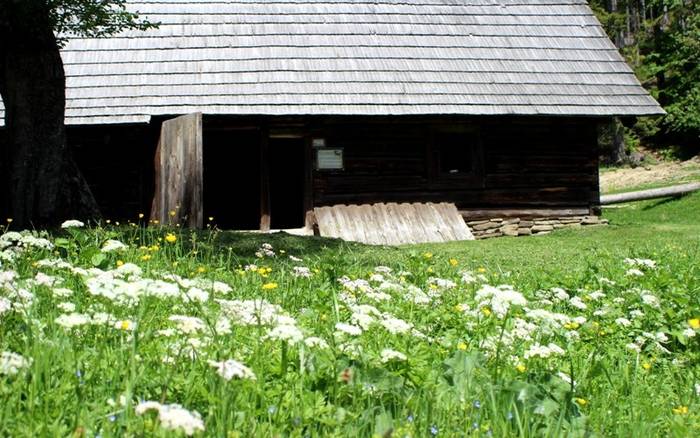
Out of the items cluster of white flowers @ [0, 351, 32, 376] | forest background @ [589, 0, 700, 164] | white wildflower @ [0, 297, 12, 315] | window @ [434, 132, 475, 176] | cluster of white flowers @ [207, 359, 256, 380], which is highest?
forest background @ [589, 0, 700, 164]

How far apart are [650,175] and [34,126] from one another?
24270 millimetres

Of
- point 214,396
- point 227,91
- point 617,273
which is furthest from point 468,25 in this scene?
point 214,396

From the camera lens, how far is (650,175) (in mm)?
28406

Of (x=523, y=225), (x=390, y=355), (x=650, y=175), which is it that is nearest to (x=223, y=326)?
(x=390, y=355)

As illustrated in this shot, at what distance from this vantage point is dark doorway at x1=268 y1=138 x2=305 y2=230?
60.5 ft

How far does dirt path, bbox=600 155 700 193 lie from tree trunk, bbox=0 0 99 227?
2092 cm

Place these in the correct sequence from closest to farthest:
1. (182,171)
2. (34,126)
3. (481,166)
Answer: (34,126), (182,171), (481,166)

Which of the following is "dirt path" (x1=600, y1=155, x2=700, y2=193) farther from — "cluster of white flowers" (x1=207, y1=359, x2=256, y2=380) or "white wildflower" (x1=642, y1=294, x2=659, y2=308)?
"cluster of white flowers" (x1=207, y1=359, x2=256, y2=380)

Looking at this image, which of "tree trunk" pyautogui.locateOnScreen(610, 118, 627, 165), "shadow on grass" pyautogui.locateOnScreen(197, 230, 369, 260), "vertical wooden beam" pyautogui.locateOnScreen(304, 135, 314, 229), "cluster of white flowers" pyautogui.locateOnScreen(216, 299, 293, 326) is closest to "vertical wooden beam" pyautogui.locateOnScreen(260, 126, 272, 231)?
"vertical wooden beam" pyautogui.locateOnScreen(304, 135, 314, 229)

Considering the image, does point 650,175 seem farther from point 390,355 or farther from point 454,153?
point 390,355

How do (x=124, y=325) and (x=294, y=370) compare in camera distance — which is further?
(x=294, y=370)

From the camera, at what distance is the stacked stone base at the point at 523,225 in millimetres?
14422

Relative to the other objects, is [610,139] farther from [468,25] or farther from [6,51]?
[6,51]

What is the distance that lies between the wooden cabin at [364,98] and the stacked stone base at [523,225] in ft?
0.49
